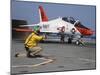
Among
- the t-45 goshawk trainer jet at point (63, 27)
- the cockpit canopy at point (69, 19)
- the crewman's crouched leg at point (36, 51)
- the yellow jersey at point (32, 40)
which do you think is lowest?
the crewman's crouched leg at point (36, 51)

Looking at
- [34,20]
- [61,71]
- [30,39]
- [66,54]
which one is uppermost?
[34,20]

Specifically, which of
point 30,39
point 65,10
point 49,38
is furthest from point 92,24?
point 30,39

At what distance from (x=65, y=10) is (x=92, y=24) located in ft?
1.52

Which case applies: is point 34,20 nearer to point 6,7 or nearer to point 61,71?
point 6,7

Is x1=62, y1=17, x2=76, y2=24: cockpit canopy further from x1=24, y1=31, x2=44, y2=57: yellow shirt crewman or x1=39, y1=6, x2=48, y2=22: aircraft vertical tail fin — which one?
x1=24, y1=31, x2=44, y2=57: yellow shirt crewman

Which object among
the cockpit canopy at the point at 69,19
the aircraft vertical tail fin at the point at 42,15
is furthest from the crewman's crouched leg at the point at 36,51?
the cockpit canopy at the point at 69,19

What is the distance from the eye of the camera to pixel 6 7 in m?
2.96

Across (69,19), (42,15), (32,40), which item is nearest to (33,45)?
(32,40)

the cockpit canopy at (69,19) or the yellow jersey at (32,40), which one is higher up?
the cockpit canopy at (69,19)

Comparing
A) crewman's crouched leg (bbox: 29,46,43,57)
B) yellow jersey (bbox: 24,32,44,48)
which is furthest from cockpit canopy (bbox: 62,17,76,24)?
crewman's crouched leg (bbox: 29,46,43,57)

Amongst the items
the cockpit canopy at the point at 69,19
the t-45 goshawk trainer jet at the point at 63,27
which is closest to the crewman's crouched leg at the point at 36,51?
the t-45 goshawk trainer jet at the point at 63,27

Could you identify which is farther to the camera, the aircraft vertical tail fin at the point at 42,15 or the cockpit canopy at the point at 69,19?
the cockpit canopy at the point at 69,19

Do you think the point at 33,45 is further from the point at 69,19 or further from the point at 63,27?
the point at 69,19

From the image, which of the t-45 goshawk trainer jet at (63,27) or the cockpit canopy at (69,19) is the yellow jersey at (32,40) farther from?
the cockpit canopy at (69,19)
